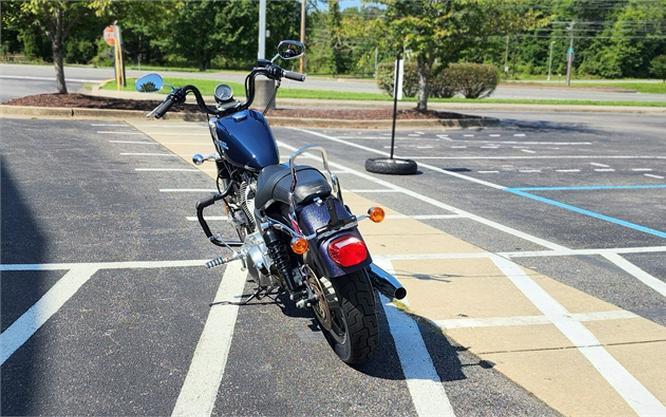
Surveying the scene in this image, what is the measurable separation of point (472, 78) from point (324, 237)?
28952mm

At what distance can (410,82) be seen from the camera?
92.1 ft

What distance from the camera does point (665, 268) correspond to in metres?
5.88

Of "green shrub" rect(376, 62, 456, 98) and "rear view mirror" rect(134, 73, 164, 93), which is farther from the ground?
"rear view mirror" rect(134, 73, 164, 93)

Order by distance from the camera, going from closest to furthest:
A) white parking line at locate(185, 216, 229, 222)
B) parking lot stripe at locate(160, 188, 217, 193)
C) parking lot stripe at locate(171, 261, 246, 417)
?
1. parking lot stripe at locate(171, 261, 246, 417)
2. white parking line at locate(185, 216, 229, 222)
3. parking lot stripe at locate(160, 188, 217, 193)

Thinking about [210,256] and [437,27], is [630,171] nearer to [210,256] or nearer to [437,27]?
[437,27]

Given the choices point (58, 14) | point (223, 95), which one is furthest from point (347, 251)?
point (58, 14)

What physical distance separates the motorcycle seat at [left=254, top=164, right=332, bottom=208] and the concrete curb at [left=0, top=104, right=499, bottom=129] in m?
13.7

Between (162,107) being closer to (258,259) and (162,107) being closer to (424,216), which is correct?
(258,259)

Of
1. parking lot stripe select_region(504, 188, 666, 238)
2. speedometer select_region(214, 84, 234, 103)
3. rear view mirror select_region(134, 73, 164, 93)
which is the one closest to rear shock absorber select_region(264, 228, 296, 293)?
speedometer select_region(214, 84, 234, 103)

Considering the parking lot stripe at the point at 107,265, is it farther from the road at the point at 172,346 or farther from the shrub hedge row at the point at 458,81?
the shrub hedge row at the point at 458,81

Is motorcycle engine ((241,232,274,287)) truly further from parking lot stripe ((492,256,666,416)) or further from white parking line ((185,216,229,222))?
white parking line ((185,216,229,222))

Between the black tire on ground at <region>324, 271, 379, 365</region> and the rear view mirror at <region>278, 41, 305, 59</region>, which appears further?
the rear view mirror at <region>278, 41, 305, 59</region>

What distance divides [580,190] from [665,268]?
162 inches

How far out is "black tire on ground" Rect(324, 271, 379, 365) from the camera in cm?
342
